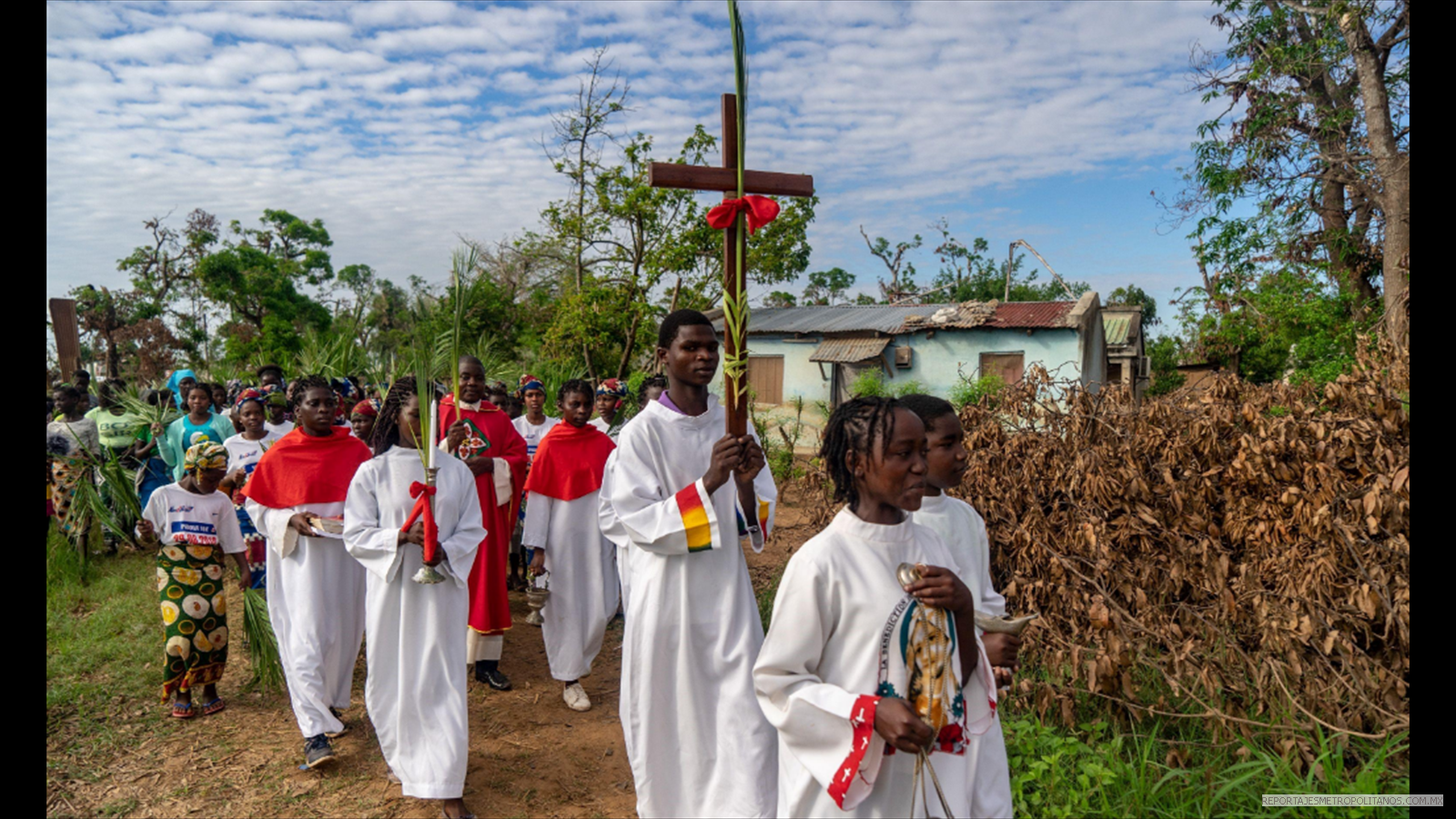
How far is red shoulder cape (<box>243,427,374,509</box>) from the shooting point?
5031mm

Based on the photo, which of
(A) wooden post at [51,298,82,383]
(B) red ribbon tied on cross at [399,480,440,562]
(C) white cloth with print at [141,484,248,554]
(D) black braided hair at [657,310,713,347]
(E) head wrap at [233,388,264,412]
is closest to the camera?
(D) black braided hair at [657,310,713,347]

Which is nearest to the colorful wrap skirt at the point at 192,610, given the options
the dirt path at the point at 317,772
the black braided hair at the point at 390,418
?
the dirt path at the point at 317,772

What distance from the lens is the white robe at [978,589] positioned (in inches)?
104

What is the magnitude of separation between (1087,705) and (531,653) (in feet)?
13.5

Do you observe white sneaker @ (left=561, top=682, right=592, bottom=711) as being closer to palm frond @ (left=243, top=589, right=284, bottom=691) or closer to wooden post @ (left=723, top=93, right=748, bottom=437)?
palm frond @ (left=243, top=589, right=284, bottom=691)

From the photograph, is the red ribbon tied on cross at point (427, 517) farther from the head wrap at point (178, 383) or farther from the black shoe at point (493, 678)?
the head wrap at point (178, 383)

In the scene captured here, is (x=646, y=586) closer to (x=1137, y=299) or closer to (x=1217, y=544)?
(x=1217, y=544)

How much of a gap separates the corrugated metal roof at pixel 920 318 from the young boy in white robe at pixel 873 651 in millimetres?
20123

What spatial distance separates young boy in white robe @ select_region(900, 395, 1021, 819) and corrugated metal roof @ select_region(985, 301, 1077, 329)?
19313 millimetres

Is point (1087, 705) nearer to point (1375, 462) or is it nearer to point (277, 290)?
point (1375, 462)

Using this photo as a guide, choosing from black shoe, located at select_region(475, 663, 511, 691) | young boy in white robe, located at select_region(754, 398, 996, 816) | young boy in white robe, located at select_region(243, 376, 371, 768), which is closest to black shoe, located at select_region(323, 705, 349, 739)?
young boy in white robe, located at select_region(243, 376, 371, 768)

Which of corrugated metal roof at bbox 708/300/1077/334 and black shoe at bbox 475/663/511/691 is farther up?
corrugated metal roof at bbox 708/300/1077/334

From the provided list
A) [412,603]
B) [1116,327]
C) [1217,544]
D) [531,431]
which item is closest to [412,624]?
[412,603]

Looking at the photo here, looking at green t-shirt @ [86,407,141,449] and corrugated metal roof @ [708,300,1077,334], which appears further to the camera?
corrugated metal roof @ [708,300,1077,334]
